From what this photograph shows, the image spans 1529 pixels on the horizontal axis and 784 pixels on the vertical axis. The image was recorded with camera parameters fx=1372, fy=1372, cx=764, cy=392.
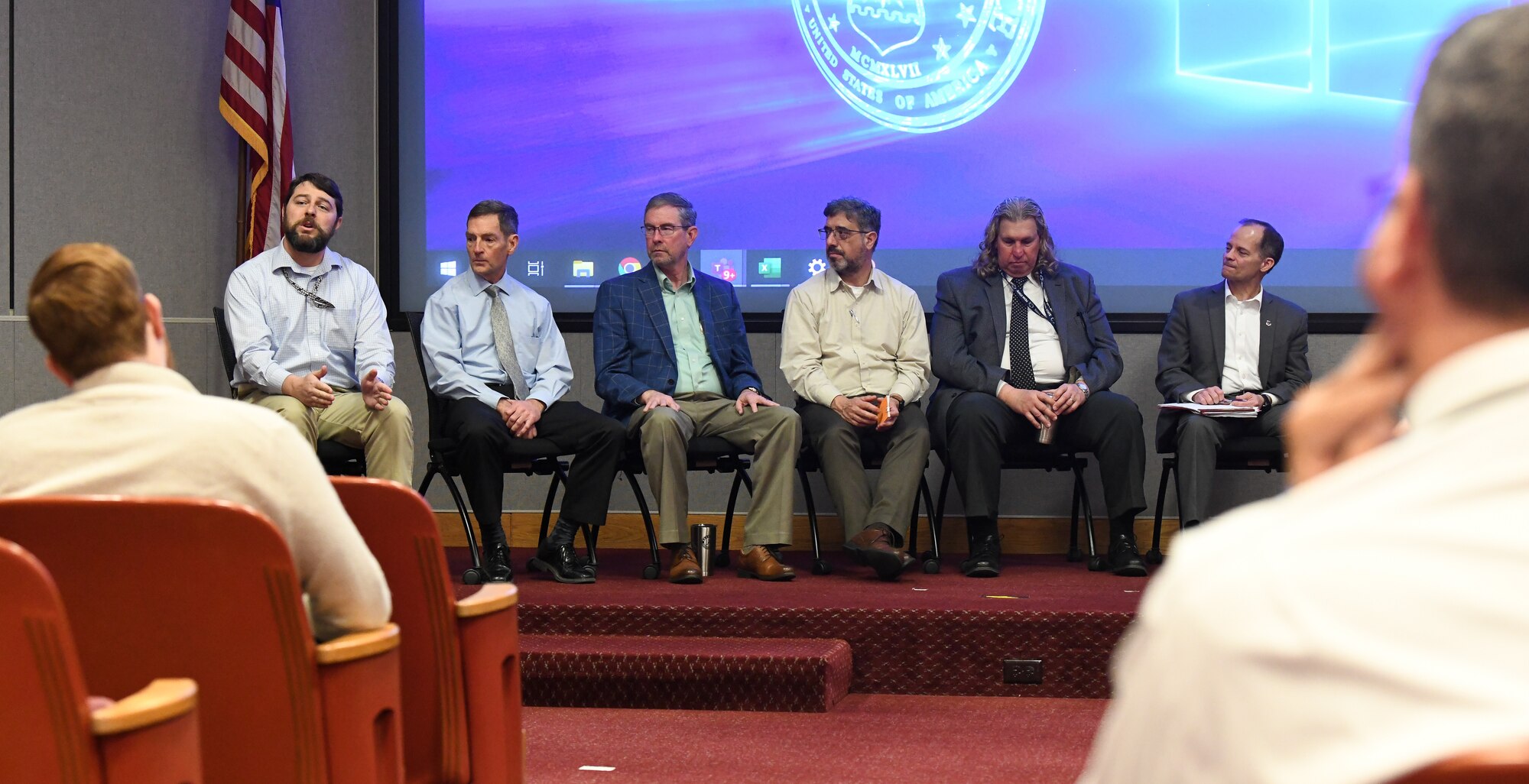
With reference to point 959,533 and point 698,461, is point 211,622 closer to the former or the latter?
point 698,461

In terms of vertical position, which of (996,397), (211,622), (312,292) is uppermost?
(312,292)

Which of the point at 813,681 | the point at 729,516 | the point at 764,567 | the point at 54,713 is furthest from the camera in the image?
the point at 729,516

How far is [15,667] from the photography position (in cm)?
117

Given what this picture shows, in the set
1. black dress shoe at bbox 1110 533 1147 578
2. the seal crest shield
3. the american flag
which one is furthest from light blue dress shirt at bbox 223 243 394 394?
black dress shoe at bbox 1110 533 1147 578

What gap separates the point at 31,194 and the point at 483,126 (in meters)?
1.60

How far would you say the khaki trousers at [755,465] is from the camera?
4.20m

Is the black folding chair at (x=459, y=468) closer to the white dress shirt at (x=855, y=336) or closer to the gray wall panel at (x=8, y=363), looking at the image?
the white dress shirt at (x=855, y=336)

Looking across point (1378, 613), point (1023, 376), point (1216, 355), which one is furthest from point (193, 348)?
point (1378, 613)

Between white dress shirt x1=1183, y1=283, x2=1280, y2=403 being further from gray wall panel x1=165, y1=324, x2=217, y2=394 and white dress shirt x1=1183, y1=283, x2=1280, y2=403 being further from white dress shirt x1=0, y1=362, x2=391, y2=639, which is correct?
white dress shirt x1=0, y1=362, x2=391, y2=639

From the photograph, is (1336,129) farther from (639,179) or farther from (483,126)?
(483,126)

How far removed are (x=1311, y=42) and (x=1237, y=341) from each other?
1.18 meters

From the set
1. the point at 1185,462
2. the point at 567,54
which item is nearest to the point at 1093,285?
the point at 1185,462

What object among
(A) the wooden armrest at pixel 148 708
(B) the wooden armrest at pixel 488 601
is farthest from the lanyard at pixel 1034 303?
(A) the wooden armrest at pixel 148 708

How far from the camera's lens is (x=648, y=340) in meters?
4.61
